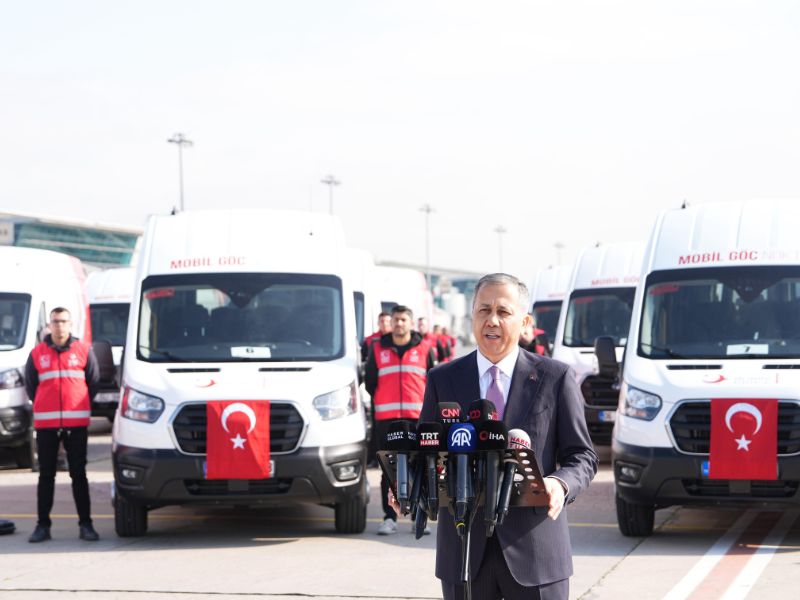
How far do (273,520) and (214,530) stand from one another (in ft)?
2.31

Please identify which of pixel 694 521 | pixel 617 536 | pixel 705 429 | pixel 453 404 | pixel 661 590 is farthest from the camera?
pixel 694 521

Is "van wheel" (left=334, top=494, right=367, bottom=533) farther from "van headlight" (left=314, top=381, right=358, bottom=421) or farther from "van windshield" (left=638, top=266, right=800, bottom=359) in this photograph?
"van windshield" (left=638, top=266, right=800, bottom=359)

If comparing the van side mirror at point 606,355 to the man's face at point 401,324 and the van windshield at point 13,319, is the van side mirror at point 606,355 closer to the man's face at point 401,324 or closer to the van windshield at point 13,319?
the man's face at point 401,324

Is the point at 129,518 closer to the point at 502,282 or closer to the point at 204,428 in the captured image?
the point at 204,428

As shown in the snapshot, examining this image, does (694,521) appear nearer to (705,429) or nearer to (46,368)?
(705,429)

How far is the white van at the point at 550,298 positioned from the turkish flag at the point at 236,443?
460 inches

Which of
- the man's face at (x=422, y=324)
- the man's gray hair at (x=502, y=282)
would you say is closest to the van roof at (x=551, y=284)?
the man's face at (x=422, y=324)

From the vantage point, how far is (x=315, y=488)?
9844 mm

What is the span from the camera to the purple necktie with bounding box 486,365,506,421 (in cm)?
428

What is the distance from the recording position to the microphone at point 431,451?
3850 millimetres

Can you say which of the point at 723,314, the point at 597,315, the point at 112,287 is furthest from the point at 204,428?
the point at 112,287

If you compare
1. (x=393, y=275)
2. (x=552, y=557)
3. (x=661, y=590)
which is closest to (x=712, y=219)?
(x=661, y=590)

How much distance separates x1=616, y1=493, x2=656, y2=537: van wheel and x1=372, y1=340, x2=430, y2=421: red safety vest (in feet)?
6.55

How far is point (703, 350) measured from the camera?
10.1 meters
